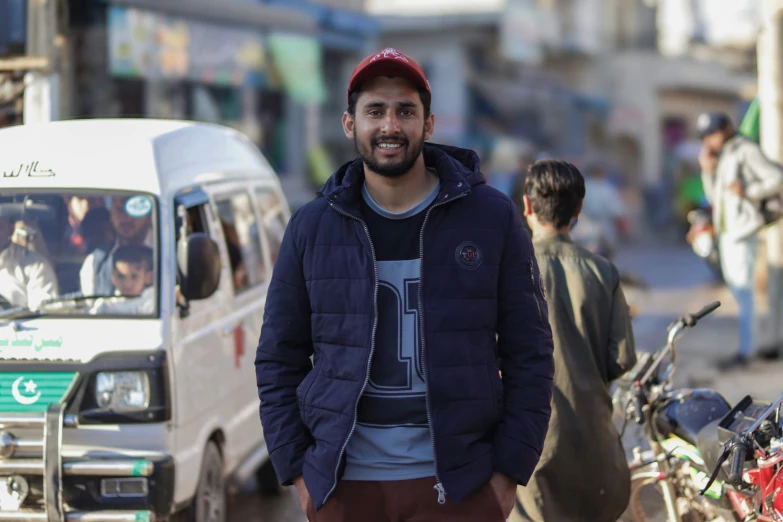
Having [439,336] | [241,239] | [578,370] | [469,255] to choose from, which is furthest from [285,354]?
[241,239]

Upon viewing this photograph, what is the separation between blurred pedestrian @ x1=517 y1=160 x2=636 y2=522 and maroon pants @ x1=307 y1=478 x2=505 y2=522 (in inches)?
39.0

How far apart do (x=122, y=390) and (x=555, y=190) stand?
216cm

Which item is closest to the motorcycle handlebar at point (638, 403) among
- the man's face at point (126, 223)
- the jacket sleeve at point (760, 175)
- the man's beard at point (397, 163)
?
the man's beard at point (397, 163)

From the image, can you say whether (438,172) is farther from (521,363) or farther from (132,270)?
(132,270)

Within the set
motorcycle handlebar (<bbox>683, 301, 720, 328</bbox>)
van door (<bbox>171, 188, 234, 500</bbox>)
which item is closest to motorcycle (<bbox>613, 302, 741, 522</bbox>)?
motorcycle handlebar (<bbox>683, 301, 720, 328</bbox>)

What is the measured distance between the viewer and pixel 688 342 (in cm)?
1190

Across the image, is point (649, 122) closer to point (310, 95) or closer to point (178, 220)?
point (310, 95)

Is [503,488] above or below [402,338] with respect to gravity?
Result: below

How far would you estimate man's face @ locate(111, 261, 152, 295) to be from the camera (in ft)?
17.3

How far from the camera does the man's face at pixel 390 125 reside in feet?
9.73

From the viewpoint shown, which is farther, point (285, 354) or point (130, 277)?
point (130, 277)

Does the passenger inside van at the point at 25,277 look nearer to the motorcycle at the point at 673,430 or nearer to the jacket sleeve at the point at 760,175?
the motorcycle at the point at 673,430

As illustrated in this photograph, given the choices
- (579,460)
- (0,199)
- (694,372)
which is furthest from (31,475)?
(694,372)

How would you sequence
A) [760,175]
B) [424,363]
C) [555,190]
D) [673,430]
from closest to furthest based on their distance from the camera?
[424,363] → [555,190] → [673,430] → [760,175]
